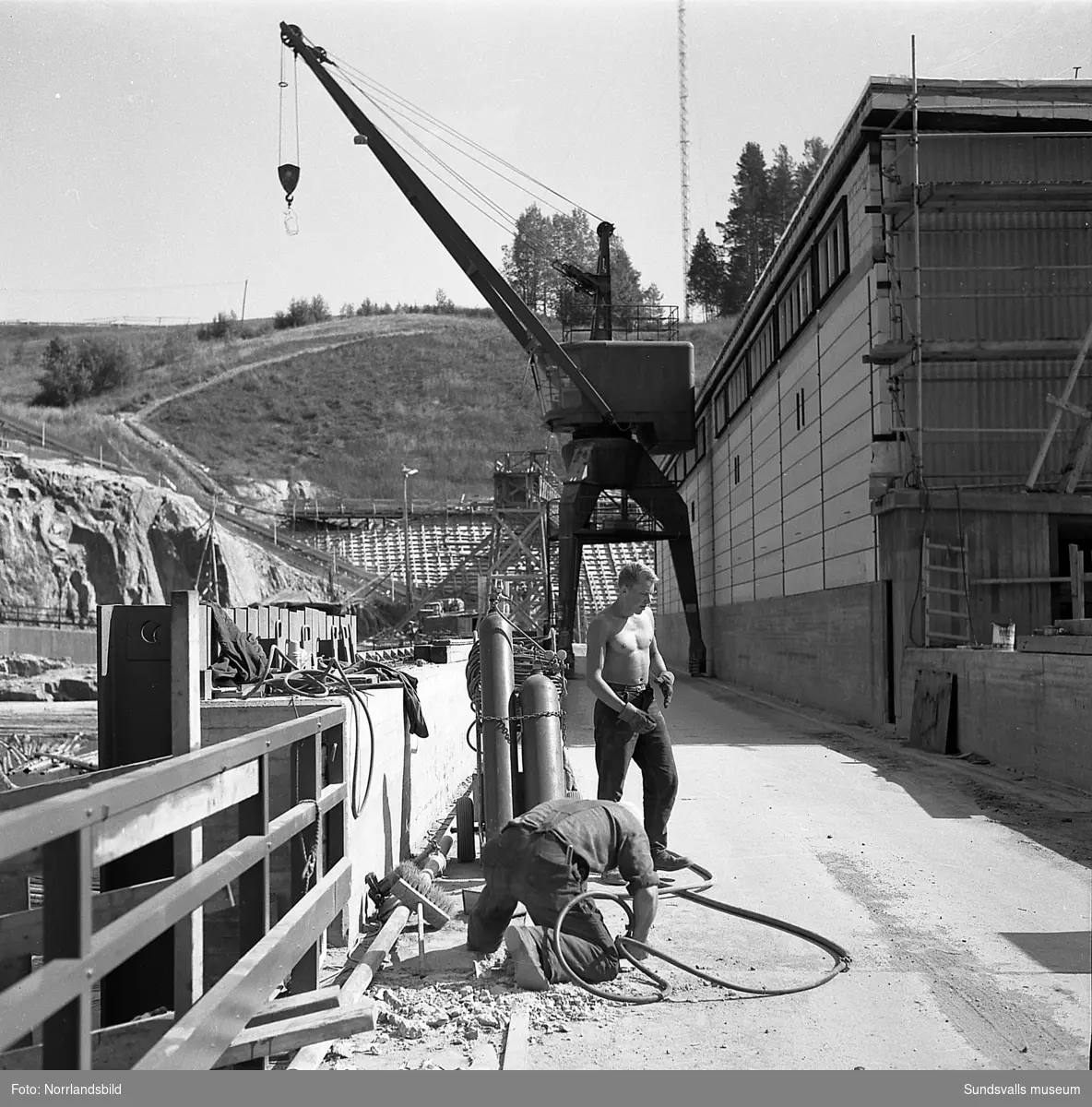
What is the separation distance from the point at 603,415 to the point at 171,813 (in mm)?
31686

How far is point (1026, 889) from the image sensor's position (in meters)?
7.79

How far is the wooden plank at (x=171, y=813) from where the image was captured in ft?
10.6

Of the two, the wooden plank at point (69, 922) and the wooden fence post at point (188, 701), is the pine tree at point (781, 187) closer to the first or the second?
the wooden fence post at point (188, 701)

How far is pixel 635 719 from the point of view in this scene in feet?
26.2

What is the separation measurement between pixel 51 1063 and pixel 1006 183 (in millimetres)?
18816

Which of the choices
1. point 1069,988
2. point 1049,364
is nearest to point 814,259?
point 1049,364

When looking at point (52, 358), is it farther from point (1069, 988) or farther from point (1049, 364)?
point (1069, 988)

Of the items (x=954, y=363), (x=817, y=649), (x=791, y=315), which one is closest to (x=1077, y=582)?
(x=954, y=363)

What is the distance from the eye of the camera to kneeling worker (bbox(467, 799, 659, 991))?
5.81m

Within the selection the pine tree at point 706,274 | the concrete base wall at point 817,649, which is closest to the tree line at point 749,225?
the pine tree at point 706,274

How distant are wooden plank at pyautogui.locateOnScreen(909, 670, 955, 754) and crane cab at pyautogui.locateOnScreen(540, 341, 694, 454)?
19319 millimetres

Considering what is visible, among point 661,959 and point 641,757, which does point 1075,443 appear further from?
point 661,959

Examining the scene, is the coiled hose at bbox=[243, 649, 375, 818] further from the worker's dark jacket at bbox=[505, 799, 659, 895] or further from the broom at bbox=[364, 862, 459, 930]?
the worker's dark jacket at bbox=[505, 799, 659, 895]

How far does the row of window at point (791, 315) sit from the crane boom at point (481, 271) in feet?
14.1
